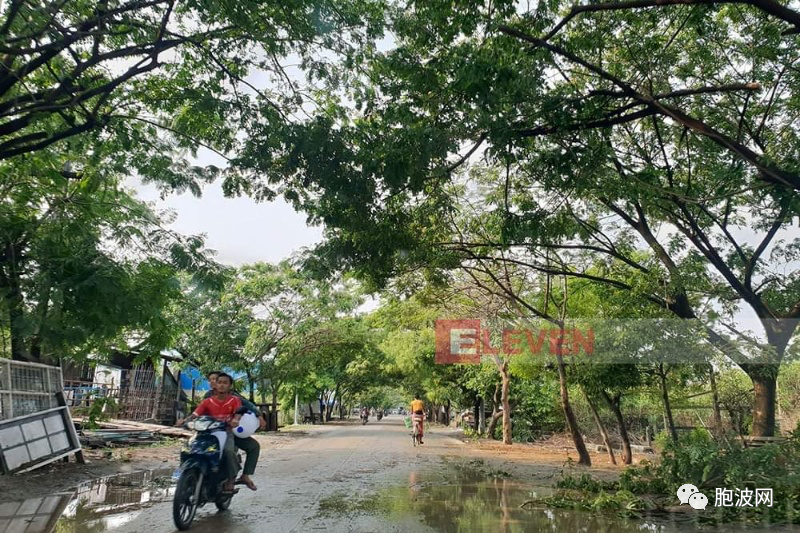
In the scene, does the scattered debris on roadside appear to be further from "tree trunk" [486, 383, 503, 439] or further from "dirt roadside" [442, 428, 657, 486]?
"tree trunk" [486, 383, 503, 439]

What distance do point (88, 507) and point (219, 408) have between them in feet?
6.88

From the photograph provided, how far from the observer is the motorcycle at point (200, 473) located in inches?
234

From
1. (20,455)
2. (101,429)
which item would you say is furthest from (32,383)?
(101,429)

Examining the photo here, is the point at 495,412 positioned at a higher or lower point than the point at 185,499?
lower

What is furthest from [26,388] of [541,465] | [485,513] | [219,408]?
[541,465]

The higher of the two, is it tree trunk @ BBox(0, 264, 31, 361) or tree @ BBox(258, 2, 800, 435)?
tree @ BBox(258, 2, 800, 435)

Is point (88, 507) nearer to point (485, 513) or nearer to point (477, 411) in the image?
point (485, 513)

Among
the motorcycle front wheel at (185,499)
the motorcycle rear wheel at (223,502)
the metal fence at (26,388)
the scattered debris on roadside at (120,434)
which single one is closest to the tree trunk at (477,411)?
the scattered debris on roadside at (120,434)

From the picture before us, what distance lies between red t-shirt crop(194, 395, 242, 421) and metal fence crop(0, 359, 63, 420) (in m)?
4.14

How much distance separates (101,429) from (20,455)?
8.03m

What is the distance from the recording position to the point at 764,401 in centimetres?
1071

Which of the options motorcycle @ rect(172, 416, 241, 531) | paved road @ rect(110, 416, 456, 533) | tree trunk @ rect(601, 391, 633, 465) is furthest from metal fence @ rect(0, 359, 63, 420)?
tree trunk @ rect(601, 391, 633, 465)

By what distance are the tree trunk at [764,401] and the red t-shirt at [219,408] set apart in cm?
951

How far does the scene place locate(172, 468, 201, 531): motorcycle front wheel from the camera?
5.84m
